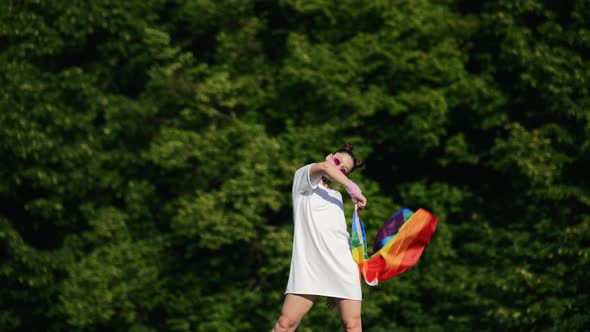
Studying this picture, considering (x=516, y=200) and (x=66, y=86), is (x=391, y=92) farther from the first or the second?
(x=66, y=86)

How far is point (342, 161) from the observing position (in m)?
5.04

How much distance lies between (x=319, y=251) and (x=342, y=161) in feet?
1.77

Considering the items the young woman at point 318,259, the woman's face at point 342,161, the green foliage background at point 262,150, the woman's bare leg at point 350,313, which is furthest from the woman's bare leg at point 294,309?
the green foliage background at point 262,150

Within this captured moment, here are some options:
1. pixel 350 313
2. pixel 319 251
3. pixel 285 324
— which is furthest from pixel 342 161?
pixel 285 324

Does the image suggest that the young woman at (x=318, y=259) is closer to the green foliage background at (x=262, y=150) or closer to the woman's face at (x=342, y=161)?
the woman's face at (x=342, y=161)

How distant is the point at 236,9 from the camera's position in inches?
582

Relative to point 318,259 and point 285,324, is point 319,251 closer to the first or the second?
point 318,259

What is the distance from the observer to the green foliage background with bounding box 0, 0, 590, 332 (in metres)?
13.2

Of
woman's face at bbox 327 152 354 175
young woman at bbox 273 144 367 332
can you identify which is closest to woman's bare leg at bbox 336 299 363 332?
young woman at bbox 273 144 367 332

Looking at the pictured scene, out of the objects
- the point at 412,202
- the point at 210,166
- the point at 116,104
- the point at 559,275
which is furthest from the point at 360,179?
the point at 116,104

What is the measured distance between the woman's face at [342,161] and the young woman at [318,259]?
5cm

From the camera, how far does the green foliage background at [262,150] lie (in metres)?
13.2

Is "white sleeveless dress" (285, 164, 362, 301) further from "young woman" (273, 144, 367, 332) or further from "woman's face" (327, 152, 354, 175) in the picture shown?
"woman's face" (327, 152, 354, 175)

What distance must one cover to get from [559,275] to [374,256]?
25.5ft
